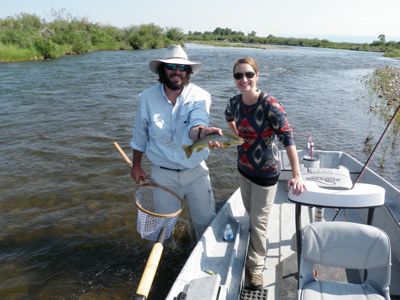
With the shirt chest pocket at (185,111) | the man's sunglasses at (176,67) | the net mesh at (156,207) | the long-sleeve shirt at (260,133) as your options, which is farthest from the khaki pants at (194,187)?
the man's sunglasses at (176,67)

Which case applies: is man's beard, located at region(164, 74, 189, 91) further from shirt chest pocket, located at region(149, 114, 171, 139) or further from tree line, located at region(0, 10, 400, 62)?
tree line, located at region(0, 10, 400, 62)

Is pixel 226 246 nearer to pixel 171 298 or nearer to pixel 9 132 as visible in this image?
pixel 171 298

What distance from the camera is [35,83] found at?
21.0m

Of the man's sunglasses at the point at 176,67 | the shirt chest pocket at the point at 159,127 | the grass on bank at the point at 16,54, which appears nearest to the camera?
the man's sunglasses at the point at 176,67

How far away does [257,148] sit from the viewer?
405 centimetres

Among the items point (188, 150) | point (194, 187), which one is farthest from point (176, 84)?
point (194, 187)

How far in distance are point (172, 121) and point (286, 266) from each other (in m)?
2.48

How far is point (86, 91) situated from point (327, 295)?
18.3 m

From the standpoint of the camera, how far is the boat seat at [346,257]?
3545 mm

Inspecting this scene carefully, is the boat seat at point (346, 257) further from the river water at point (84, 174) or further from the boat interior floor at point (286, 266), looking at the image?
the river water at point (84, 174)

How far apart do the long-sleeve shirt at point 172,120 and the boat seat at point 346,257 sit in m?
1.75

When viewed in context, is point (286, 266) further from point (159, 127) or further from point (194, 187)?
point (159, 127)

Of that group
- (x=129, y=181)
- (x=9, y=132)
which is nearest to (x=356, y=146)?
(x=129, y=181)

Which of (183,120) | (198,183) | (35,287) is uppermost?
(183,120)
